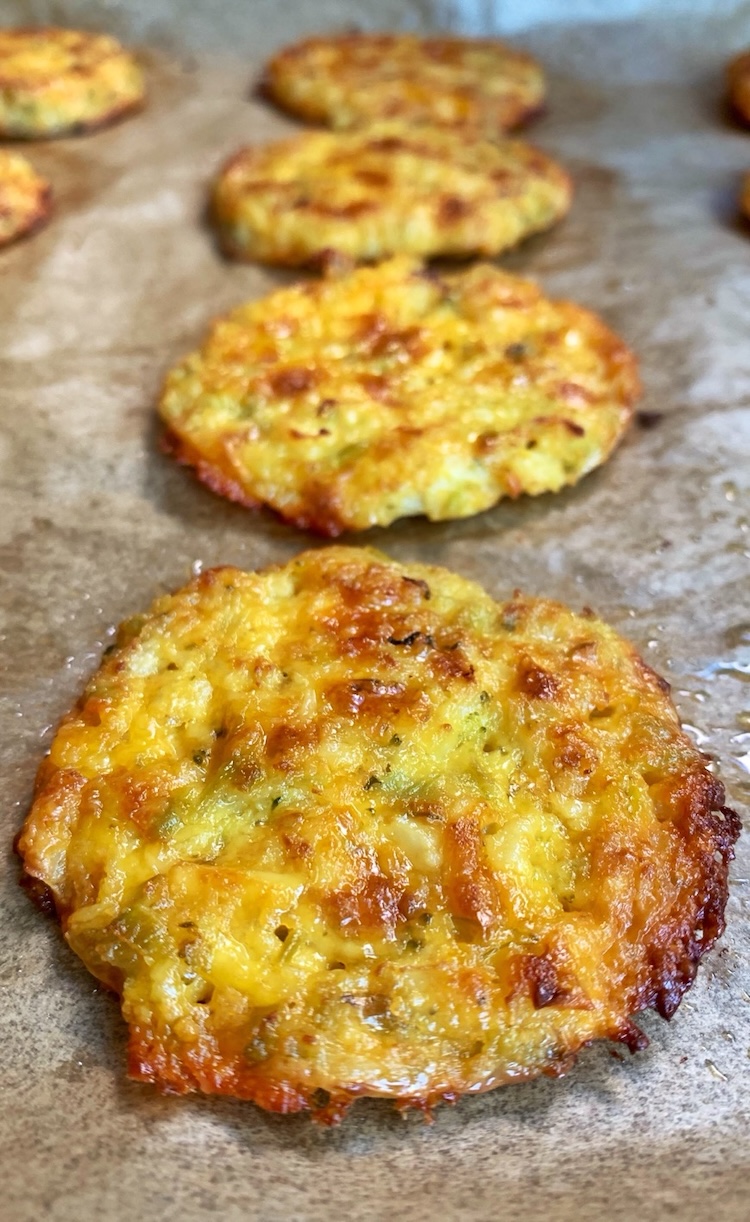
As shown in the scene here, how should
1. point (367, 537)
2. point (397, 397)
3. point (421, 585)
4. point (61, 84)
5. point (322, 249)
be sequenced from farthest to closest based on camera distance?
point (61, 84) → point (322, 249) → point (397, 397) → point (367, 537) → point (421, 585)

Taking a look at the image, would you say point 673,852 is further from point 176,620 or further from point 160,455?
point 160,455

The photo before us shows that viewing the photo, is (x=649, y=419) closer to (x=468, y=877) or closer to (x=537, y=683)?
(x=537, y=683)

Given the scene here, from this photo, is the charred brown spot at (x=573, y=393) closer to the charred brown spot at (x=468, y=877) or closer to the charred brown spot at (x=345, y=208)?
the charred brown spot at (x=345, y=208)

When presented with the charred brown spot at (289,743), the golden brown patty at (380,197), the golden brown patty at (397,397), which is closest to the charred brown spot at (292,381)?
the golden brown patty at (397,397)

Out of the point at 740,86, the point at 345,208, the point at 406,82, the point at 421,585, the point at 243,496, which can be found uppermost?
the point at 740,86

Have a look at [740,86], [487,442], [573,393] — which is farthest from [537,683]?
[740,86]

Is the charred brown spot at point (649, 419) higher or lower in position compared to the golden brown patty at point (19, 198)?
lower

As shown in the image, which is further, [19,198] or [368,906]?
[19,198]

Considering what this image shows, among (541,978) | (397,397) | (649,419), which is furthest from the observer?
(649,419)
